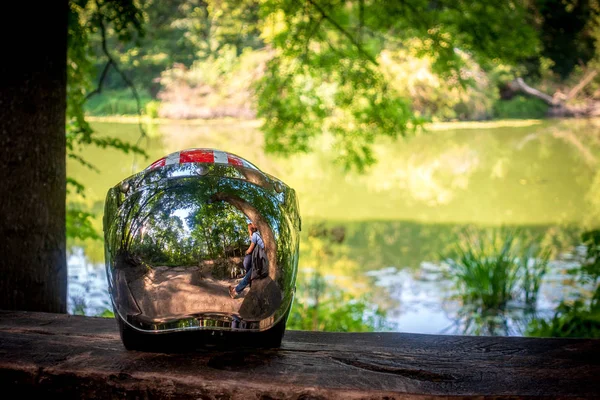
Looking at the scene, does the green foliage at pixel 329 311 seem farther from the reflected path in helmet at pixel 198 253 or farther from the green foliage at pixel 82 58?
the reflected path in helmet at pixel 198 253

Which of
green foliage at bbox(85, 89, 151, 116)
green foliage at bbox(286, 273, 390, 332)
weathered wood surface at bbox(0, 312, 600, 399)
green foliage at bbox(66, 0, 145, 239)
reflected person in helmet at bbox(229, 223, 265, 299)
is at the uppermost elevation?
green foliage at bbox(85, 89, 151, 116)

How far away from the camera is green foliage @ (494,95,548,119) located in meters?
27.5

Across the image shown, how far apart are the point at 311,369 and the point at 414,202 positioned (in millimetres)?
10602

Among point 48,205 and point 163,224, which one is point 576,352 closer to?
point 163,224

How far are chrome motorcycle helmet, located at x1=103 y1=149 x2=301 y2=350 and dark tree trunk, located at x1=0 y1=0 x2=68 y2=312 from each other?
3.12ft

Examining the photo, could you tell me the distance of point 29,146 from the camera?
2.10 metres

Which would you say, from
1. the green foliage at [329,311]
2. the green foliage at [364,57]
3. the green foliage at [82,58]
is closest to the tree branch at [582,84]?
the green foliage at [364,57]

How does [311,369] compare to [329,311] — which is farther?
[329,311]

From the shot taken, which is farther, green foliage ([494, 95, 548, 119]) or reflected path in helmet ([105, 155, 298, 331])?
green foliage ([494, 95, 548, 119])

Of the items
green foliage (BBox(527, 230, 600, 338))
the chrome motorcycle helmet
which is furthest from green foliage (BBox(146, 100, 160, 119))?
the chrome motorcycle helmet

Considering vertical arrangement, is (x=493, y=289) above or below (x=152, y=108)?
below

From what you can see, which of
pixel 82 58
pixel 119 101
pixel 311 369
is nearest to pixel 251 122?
pixel 119 101

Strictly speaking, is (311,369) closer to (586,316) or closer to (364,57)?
(586,316)

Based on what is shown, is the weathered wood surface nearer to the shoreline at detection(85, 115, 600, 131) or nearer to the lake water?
the lake water
